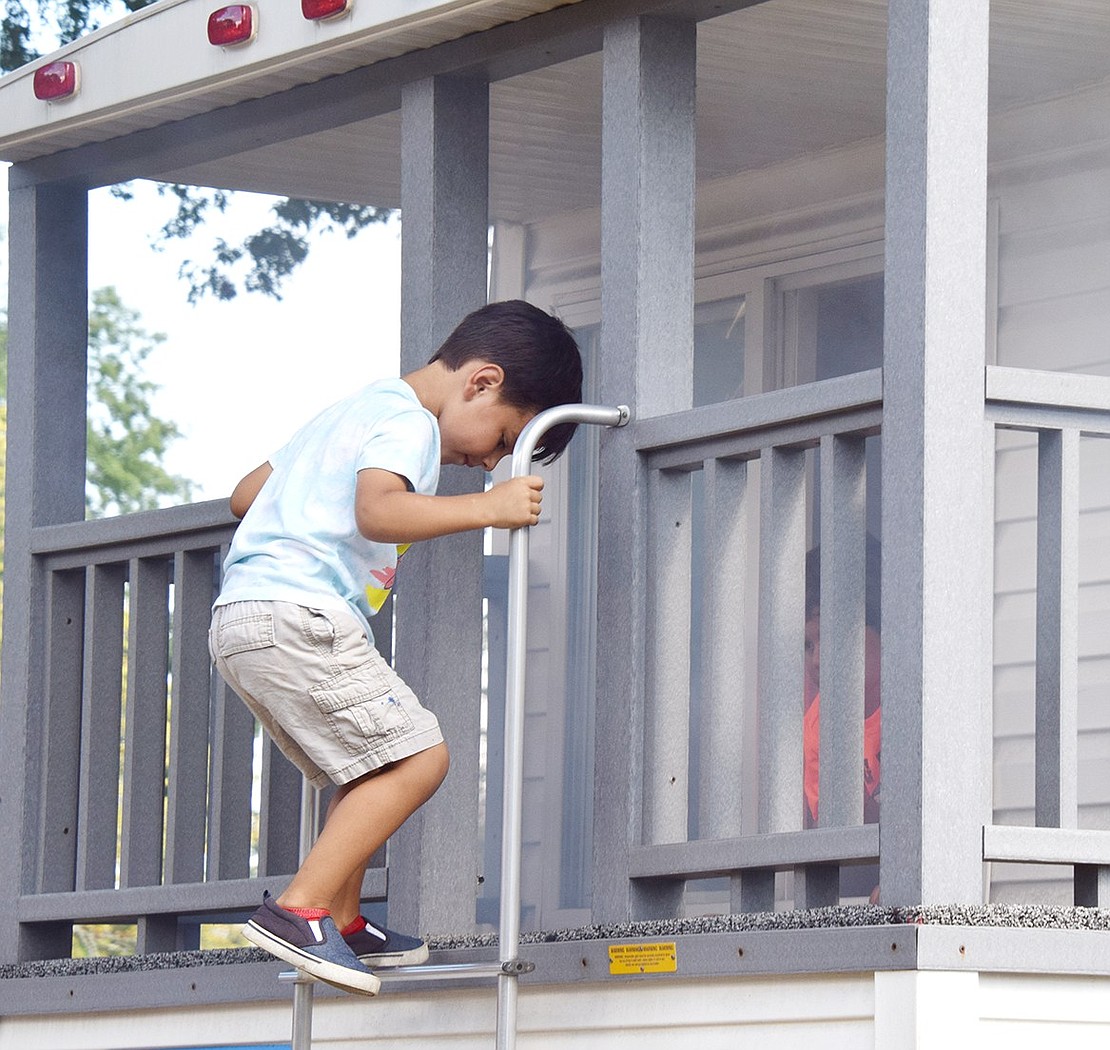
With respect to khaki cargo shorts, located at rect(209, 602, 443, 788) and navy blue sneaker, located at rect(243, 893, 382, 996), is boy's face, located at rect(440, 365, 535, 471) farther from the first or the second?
navy blue sneaker, located at rect(243, 893, 382, 996)

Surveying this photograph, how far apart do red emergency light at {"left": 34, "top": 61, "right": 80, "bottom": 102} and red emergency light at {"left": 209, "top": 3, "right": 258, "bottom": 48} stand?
0.53 meters

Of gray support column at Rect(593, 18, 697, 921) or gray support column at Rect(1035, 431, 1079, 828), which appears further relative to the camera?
gray support column at Rect(593, 18, 697, 921)

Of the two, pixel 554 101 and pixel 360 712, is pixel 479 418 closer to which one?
pixel 360 712

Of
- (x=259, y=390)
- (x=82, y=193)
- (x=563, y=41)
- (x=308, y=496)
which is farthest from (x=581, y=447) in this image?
(x=259, y=390)

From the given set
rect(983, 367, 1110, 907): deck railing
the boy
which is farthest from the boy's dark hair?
rect(983, 367, 1110, 907): deck railing

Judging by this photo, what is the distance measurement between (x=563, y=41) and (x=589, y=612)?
112 inches

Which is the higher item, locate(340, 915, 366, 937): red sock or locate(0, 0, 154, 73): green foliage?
locate(0, 0, 154, 73): green foliage

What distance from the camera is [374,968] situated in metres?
3.82

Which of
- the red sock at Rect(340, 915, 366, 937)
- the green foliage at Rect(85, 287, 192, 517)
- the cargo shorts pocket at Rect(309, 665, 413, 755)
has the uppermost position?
the green foliage at Rect(85, 287, 192, 517)

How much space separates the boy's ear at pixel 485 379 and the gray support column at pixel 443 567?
1.67 feet

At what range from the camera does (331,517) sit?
147 inches

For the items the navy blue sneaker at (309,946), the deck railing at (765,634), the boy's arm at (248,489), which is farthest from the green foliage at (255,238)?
the navy blue sneaker at (309,946)

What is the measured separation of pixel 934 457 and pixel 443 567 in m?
1.31

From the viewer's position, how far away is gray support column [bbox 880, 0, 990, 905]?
3242mm
